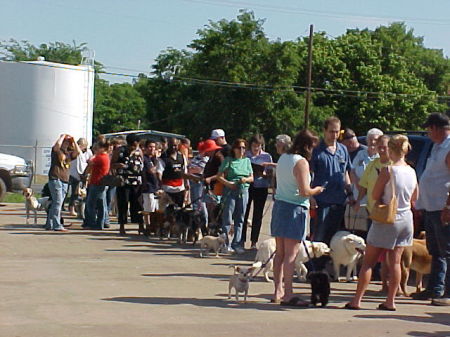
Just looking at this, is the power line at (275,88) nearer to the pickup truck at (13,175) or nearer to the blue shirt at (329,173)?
the pickup truck at (13,175)

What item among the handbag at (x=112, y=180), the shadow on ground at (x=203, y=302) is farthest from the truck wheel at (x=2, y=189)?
the shadow on ground at (x=203, y=302)

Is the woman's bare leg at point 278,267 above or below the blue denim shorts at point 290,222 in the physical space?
below

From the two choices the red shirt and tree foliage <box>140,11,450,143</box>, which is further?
tree foliage <box>140,11,450,143</box>

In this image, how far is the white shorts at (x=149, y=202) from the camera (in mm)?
18031

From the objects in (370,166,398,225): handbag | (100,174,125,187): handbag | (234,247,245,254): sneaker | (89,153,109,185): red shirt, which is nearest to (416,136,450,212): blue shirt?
(370,166,398,225): handbag

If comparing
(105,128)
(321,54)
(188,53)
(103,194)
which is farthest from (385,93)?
(103,194)

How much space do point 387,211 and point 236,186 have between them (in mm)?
5562

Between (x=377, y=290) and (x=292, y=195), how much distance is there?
7.44ft

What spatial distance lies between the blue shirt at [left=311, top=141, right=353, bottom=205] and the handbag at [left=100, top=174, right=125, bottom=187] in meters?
6.77

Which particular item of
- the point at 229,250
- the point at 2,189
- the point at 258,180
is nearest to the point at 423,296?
the point at 229,250

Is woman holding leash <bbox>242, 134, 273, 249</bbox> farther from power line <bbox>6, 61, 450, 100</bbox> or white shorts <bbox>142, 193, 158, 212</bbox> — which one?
power line <bbox>6, 61, 450, 100</bbox>

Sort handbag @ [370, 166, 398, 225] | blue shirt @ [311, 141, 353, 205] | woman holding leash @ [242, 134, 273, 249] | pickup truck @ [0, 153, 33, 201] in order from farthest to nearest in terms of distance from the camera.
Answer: pickup truck @ [0, 153, 33, 201] → woman holding leash @ [242, 134, 273, 249] → blue shirt @ [311, 141, 353, 205] → handbag @ [370, 166, 398, 225]

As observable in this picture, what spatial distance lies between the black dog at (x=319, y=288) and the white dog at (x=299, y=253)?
3.83ft

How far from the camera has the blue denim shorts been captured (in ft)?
33.2
